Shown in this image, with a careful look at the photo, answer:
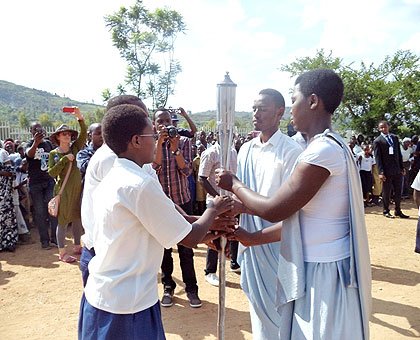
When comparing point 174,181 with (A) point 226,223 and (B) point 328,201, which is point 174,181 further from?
(B) point 328,201

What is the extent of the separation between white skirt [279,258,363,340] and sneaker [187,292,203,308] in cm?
258

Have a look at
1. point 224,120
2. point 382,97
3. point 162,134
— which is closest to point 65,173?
point 162,134

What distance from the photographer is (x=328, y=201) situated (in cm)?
188

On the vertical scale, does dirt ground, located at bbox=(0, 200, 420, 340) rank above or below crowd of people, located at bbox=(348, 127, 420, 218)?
below

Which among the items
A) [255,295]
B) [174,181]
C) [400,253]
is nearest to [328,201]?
[255,295]

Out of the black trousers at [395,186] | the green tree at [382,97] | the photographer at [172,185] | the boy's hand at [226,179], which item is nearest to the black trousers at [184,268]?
the photographer at [172,185]

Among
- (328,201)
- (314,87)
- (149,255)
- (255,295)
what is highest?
(314,87)

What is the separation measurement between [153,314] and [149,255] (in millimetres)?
351

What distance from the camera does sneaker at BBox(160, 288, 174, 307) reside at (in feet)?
14.5

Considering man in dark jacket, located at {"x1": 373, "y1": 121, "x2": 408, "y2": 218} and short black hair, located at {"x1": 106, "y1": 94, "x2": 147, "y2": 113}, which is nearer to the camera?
short black hair, located at {"x1": 106, "y1": 94, "x2": 147, "y2": 113}

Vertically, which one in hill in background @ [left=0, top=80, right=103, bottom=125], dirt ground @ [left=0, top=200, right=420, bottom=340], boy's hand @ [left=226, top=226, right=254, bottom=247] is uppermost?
hill in background @ [left=0, top=80, right=103, bottom=125]

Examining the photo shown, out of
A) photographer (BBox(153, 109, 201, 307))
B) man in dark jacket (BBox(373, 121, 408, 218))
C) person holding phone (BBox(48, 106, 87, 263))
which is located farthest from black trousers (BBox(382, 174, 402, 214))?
person holding phone (BBox(48, 106, 87, 263))

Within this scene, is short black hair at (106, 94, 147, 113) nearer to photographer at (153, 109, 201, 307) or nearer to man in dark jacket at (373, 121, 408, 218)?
photographer at (153, 109, 201, 307)

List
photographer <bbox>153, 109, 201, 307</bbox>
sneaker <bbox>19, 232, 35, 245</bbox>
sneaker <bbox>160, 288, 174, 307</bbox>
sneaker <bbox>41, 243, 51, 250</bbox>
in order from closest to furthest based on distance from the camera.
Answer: photographer <bbox>153, 109, 201, 307</bbox>, sneaker <bbox>160, 288, 174, 307</bbox>, sneaker <bbox>41, 243, 51, 250</bbox>, sneaker <bbox>19, 232, 35, 245</bbox>
